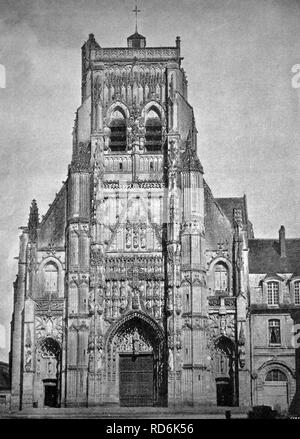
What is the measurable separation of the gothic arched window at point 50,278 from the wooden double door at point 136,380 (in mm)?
4375

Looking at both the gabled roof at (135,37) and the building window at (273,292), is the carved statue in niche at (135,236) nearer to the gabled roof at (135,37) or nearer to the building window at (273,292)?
the building window at (273,292)

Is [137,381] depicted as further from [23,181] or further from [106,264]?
[23,181]

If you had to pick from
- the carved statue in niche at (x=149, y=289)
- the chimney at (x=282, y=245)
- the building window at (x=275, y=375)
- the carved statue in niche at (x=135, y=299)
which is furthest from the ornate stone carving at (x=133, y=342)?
the chimney at (x=282, y=245)

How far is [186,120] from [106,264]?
7963mm

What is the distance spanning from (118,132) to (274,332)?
1190cm

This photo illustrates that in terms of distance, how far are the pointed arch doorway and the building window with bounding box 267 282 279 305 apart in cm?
580

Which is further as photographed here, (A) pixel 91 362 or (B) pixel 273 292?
(B) pixel 273 292

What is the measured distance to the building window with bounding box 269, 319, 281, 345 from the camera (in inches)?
1604

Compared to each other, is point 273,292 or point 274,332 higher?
point 273,292

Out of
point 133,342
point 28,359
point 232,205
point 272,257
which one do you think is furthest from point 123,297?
point 232,205

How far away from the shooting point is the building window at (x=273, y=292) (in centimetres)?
4159

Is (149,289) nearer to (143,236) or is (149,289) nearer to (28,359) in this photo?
(143,236)

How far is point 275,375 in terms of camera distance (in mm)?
40531
